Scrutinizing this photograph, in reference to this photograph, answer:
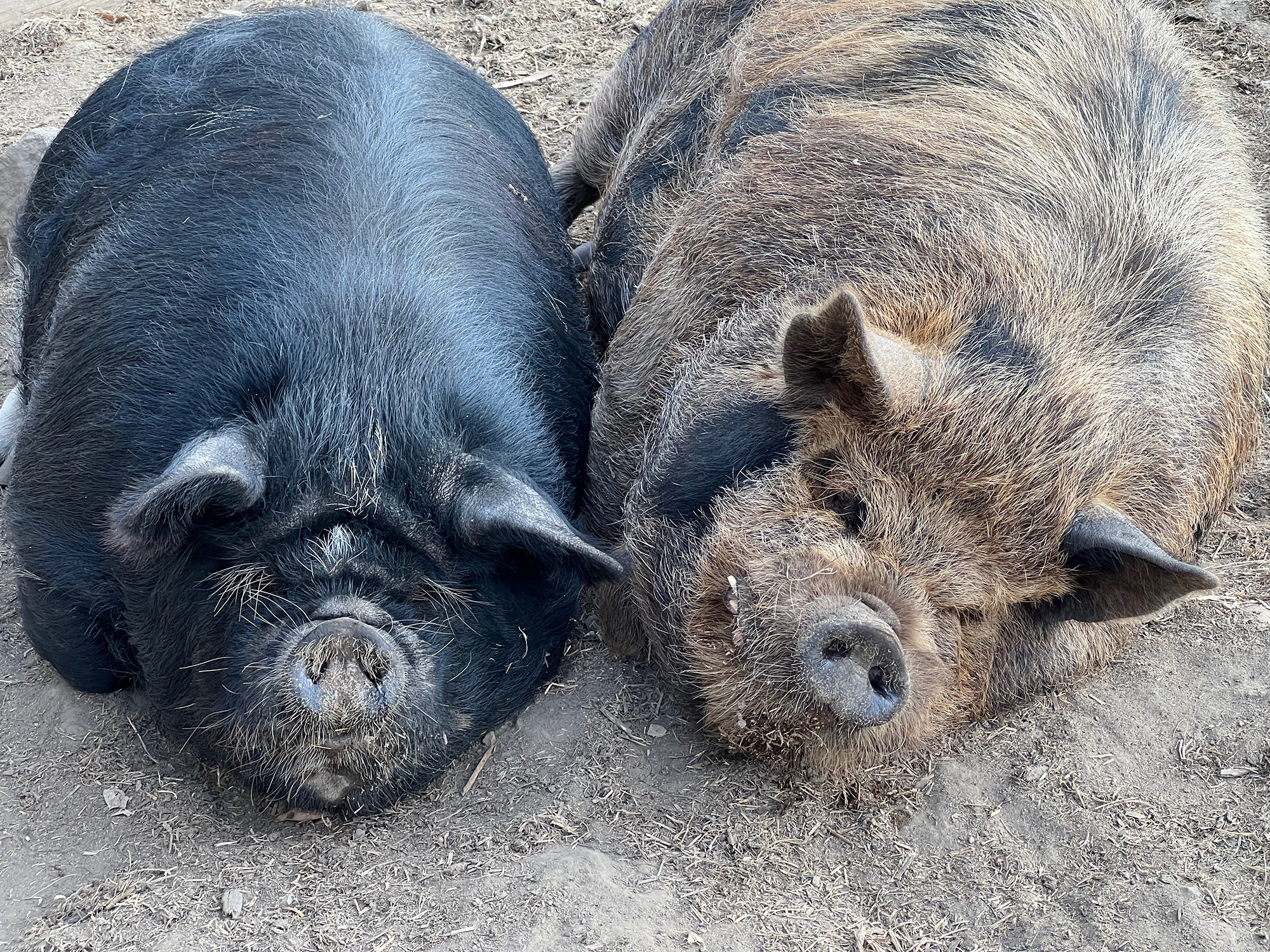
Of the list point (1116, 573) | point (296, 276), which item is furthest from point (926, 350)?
point (296, 276)

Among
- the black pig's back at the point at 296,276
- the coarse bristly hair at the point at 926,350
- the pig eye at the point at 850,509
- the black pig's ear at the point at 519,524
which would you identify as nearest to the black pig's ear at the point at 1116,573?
the coarse bristly hair at the point at 926,350

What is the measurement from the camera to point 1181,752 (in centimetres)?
395

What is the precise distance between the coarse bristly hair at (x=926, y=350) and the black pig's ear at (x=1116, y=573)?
27 mm

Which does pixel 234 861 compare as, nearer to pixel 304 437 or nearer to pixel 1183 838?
pixel 304 437

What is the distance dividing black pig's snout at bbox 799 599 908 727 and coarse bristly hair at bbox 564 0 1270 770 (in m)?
0.12

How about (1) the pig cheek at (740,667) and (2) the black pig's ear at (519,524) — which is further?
(2) the black pig's ear at (519,524)

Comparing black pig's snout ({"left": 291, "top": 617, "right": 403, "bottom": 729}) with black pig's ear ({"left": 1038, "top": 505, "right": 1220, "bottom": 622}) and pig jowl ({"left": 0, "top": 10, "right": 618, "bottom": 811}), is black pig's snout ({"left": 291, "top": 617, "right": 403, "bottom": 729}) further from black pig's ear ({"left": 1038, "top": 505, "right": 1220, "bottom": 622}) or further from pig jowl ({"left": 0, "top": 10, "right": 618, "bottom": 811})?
black pig's ear ({"left": 1038, "top": 505, "right": 1220, "bottom": 622})

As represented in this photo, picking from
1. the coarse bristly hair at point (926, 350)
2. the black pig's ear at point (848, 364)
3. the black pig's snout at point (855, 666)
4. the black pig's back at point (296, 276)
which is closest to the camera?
the black pig's snout at point (855, 666)

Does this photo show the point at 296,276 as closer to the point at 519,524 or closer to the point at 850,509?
the point at 519,524

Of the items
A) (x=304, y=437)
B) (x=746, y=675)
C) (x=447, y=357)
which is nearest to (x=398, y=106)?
(x=447, y=357)

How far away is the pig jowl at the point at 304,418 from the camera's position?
3584 millimetres

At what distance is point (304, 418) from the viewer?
3.75m

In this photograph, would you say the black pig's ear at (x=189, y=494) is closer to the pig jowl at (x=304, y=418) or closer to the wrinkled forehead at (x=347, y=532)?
the pig jowl at (x=304, y=418)

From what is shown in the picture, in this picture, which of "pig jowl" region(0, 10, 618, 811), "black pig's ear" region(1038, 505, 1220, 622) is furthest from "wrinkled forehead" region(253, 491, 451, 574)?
"black pig's ear" region(1038, 505, 1220, 622)
